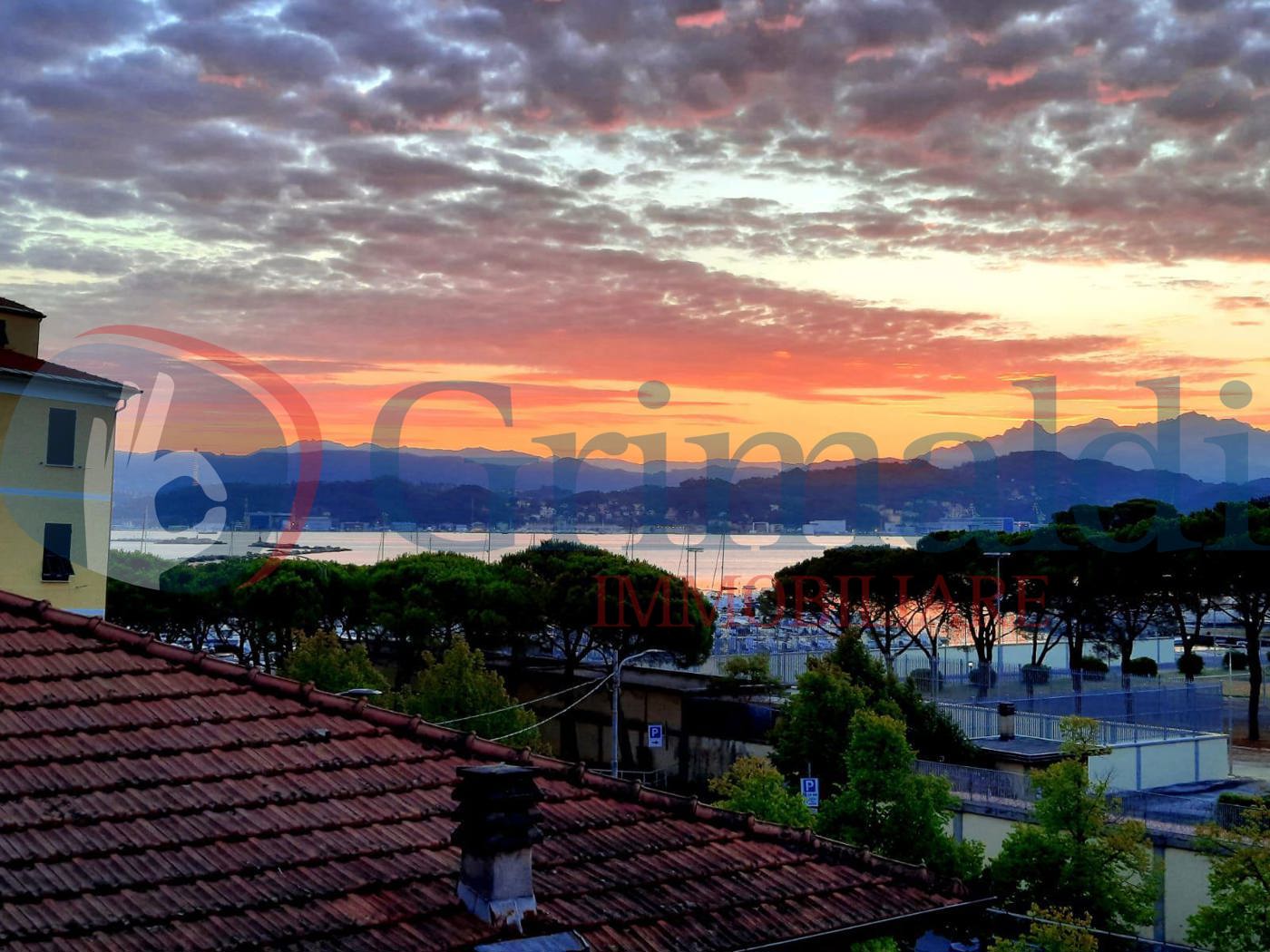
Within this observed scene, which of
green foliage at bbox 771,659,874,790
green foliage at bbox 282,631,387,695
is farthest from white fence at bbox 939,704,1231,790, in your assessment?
green foliage at bbox 282,631,387,695

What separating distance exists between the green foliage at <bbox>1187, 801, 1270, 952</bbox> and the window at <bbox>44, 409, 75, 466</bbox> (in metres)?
23.9

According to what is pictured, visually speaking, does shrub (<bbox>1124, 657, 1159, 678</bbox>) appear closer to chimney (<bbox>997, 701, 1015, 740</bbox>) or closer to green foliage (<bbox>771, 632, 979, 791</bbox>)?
chimney (<bbox>997, 701, 1015, 740</bbox>)

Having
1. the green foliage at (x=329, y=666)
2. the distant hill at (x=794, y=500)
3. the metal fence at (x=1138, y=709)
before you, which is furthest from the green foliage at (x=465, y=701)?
the distant hill at (x=794, y=500)

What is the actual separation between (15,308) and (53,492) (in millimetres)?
4512

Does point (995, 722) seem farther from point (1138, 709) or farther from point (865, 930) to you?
point (865, 930)

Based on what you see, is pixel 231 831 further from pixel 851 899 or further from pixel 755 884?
pixel 851 899

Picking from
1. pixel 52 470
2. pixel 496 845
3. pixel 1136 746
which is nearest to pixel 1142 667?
pixel 1136 746

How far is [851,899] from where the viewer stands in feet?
26.8

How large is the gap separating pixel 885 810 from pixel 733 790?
3.21 meters

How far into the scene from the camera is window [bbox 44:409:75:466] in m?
27.8

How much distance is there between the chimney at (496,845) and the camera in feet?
23.0

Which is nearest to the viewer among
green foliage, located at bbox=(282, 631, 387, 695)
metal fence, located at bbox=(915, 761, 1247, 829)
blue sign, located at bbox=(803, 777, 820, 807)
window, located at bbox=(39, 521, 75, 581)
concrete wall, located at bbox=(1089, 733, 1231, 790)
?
metal fence, located at bbox=(915, 761, 1247, 829)

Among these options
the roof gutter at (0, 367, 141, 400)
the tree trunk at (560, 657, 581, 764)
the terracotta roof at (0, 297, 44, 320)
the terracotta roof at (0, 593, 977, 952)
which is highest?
the terracotta roof at (0, 297, 44, 320)

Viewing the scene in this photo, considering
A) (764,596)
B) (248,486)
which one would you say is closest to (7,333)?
(764,596)
